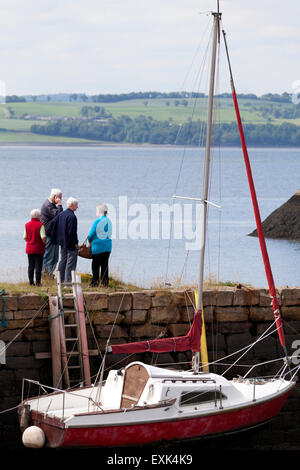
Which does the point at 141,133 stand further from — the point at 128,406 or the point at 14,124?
the point at 128,406

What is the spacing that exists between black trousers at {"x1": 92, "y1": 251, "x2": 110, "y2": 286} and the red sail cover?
2753 mm

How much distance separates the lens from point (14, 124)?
169 meters

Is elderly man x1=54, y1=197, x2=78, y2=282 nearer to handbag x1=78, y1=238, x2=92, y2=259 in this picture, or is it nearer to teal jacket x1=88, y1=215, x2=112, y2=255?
handbag x1=78, y1=238, x2=92, y2=259

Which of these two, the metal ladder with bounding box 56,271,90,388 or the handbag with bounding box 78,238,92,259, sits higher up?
the handbag with bounding box 78,238,92,259

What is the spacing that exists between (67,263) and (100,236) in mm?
989

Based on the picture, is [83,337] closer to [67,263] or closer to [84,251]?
[67,263]

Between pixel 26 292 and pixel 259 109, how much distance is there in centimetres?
16543

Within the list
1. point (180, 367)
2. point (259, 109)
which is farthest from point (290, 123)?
point (180, 367)

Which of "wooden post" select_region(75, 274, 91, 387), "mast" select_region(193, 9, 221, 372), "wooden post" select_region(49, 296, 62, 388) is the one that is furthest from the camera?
"wooden post" select_region(75, 274, 91, 387)

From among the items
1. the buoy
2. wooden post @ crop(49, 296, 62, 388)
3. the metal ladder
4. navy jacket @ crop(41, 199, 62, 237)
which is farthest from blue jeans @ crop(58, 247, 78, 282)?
the buoy

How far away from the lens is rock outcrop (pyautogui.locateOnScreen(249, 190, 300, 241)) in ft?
152

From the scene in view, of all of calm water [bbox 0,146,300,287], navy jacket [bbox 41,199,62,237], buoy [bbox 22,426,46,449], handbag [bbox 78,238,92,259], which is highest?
navy jacket [bbox 41,199,62,237]

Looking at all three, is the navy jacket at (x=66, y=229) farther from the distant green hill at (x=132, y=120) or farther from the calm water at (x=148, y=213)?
the distant green hill at (x=132, y=120)

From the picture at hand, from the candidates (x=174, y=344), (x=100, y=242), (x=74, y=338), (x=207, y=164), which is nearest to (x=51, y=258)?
(x=100, y=242)
